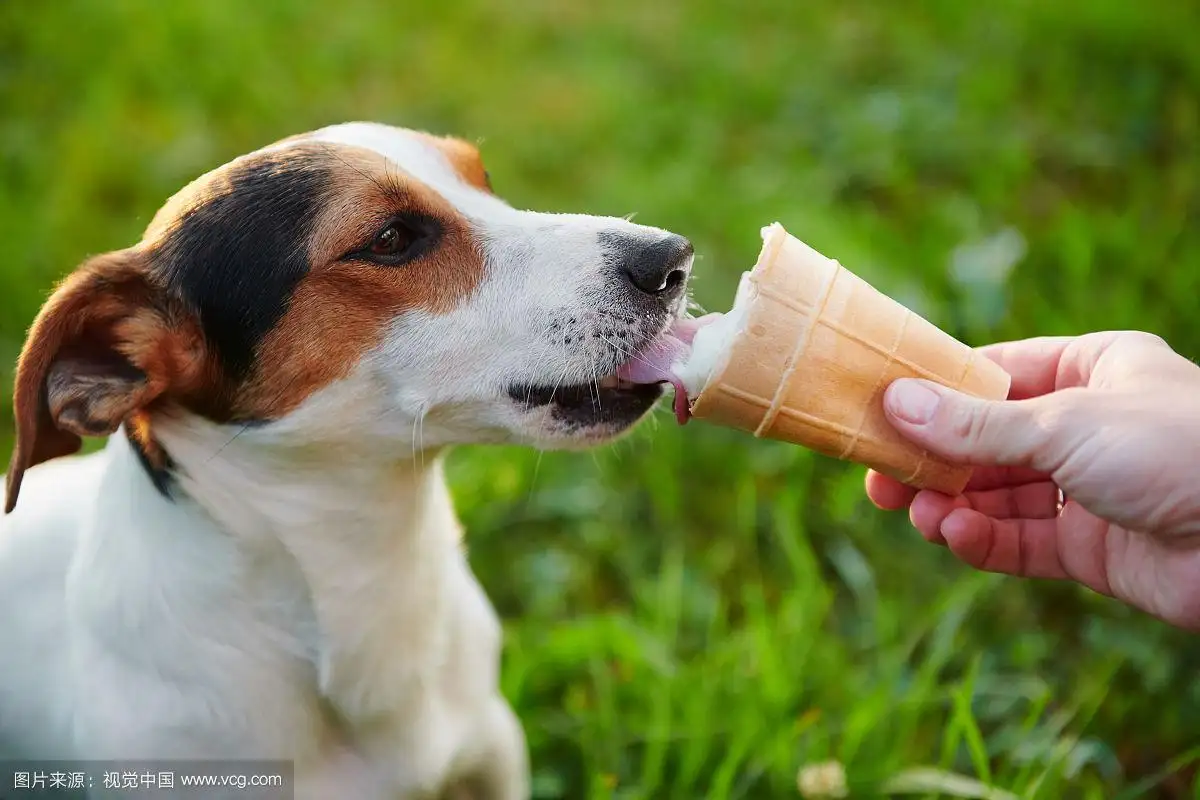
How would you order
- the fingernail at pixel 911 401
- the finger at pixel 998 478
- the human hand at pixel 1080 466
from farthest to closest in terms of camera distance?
1. the finger at pixel 998 478
2. the fingernail at pixel 911 401
3. the human hand at pixel 1080 466

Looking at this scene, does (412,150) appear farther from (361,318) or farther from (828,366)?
(828,366)

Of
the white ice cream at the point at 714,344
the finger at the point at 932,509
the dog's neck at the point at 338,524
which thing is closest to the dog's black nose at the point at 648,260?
the white ice cream at the point at 714,344

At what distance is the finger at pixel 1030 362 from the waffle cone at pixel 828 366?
12.6 inches

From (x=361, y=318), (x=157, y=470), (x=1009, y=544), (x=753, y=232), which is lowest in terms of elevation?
(x=753, y=232)

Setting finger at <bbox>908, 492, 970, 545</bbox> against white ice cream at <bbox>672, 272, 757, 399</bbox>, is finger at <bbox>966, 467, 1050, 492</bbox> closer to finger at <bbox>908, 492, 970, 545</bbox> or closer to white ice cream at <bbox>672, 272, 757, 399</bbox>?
finger at <bbox>908, 492, 970, 545</bbox>

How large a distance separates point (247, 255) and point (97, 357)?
0.35 m

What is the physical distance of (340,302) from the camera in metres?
2.24

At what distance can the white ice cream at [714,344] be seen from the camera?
6.57 ft

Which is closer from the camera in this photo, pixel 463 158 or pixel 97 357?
pixel 97 357

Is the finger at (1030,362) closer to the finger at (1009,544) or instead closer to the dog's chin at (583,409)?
the finger at (1009,544)

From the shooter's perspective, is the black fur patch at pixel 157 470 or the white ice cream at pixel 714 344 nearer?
the white ice cream at pixel 714 344

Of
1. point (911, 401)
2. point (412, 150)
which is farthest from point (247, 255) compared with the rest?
point (911, 401)

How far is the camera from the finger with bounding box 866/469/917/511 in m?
2.63

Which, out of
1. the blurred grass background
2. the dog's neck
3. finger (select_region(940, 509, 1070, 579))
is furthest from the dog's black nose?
the blurred grass background
